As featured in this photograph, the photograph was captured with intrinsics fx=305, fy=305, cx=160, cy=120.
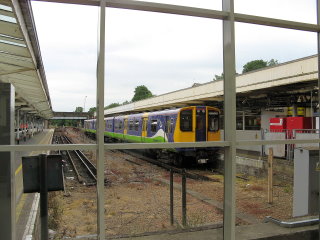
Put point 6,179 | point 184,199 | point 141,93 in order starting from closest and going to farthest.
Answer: point 6,179 → point 141,93 → point 184,199

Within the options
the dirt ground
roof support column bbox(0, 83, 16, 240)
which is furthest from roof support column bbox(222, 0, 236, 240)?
roof support column bbox(0, 83, 16, 240)

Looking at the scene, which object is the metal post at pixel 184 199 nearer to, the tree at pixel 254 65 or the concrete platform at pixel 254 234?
the concrete platform at pixel 254 234

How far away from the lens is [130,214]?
4898mm

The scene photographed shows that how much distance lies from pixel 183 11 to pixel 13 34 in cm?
305

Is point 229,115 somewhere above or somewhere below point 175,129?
above

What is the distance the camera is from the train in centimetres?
339

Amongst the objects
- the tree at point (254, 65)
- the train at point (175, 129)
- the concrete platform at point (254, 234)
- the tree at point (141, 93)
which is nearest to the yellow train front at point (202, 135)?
the train at point (175, 129)

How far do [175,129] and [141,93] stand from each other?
4.02 meters

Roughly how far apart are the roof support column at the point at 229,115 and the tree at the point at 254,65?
340 mm

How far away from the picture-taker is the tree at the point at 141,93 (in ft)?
8.73

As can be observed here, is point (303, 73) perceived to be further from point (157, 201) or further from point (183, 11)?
point (157, 201)

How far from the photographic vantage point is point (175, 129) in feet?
22.1

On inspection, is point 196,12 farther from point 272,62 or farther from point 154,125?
point 154,125

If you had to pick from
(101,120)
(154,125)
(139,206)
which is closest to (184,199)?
(139,206)
